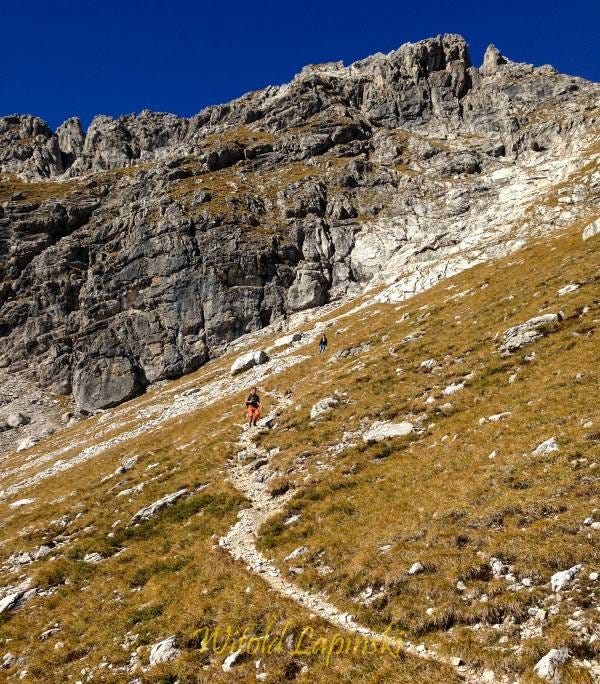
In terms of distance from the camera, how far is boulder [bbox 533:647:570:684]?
7.89 metres

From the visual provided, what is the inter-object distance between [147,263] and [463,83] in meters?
118

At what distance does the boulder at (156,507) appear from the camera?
23.3 metres

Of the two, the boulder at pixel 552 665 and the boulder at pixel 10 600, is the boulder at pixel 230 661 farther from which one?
the boulder at pixel 10 600

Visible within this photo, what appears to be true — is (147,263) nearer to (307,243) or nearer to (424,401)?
(307,243)

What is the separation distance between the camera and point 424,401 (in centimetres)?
2464

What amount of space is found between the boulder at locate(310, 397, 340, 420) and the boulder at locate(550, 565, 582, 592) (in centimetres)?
1915

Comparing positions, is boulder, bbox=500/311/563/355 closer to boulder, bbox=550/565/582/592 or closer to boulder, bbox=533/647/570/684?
boulder, bbox=550/565/582/592

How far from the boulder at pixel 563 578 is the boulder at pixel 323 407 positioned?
19146 mm

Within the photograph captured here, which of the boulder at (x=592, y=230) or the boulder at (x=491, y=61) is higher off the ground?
the boulder at (x=491, y=61)

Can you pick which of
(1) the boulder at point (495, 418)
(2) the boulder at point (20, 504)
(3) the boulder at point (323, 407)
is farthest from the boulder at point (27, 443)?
(1) the boulder at point (495, 418)

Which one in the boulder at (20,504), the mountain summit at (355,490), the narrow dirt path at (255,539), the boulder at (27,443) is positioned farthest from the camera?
the boulder at (27,443)

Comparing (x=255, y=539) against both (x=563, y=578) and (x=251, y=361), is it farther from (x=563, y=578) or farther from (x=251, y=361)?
(x=251, y=361)

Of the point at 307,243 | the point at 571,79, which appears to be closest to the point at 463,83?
the point at 571,79

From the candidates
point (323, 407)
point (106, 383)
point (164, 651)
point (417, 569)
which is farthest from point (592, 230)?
point (106, 383)
